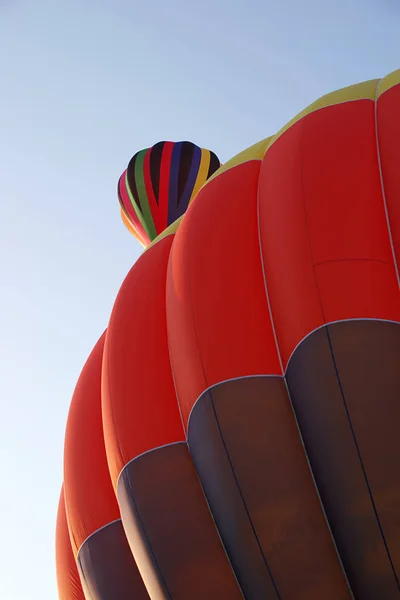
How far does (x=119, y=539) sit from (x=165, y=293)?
143 cm

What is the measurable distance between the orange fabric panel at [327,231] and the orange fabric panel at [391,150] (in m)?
0.04

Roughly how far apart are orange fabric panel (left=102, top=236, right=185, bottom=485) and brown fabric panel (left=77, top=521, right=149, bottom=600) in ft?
1.40

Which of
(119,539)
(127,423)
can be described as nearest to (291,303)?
(127,423)

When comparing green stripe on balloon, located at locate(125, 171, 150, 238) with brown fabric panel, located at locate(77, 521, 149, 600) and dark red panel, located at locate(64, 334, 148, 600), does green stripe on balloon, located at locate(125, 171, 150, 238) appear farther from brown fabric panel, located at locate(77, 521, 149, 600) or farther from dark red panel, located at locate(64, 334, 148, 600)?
brown fabric panel, located at locate(77, 521, 149, 600)

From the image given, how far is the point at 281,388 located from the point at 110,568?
5.04 feet

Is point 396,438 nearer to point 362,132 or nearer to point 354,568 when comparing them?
point 354,568

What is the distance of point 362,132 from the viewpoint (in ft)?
14.9

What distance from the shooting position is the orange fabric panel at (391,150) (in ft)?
13.6

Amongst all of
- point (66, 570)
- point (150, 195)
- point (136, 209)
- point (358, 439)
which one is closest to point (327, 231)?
point (358, 439)

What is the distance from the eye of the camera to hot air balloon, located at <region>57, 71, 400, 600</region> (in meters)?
4.03

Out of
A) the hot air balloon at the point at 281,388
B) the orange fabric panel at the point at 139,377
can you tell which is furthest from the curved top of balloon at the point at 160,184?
the hot air balloon at the point at 281,388

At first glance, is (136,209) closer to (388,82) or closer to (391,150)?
(388,82)

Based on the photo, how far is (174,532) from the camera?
439 cm

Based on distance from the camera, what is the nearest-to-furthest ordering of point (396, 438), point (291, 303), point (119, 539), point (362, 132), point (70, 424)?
1. point (396, 438)
2. point (291, 303)
3. point (362, 132)
4. point (119, 539)
5. point (70, 424)
